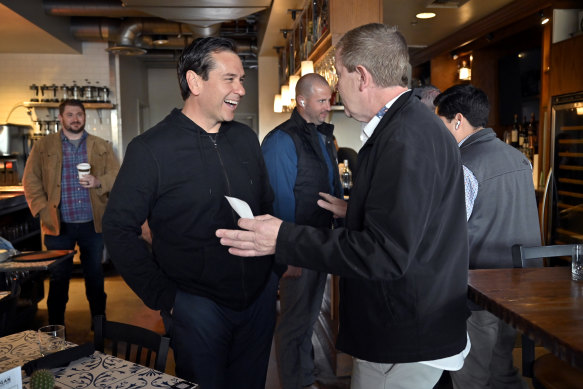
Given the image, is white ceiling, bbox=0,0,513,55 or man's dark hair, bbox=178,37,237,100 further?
white ceiling, bbox=0,0,513,55

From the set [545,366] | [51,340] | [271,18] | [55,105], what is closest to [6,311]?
[51,340]

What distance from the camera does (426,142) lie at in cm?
138

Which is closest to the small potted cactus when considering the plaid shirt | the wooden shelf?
the plaid shirt

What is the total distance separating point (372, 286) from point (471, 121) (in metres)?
1.46

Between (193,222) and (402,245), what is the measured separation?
3.04ft

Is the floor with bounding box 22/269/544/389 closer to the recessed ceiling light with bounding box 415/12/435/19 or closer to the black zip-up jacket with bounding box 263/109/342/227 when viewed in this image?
the black zip-up jacket with bounding box 263/109/342/227

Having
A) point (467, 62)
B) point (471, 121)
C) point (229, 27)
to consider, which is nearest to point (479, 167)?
point (471, 121)

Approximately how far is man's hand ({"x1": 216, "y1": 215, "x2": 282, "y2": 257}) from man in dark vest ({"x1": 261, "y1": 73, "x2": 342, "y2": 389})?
62.6 inches

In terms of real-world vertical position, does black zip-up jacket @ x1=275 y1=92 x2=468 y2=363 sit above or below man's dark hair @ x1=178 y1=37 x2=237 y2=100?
below

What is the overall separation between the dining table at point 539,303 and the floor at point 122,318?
1296mm

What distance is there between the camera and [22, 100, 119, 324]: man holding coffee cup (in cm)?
425

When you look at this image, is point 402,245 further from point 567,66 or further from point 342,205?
point 567,66

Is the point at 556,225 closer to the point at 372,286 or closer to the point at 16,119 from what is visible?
the point at 372,286

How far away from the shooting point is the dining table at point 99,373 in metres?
1.45
